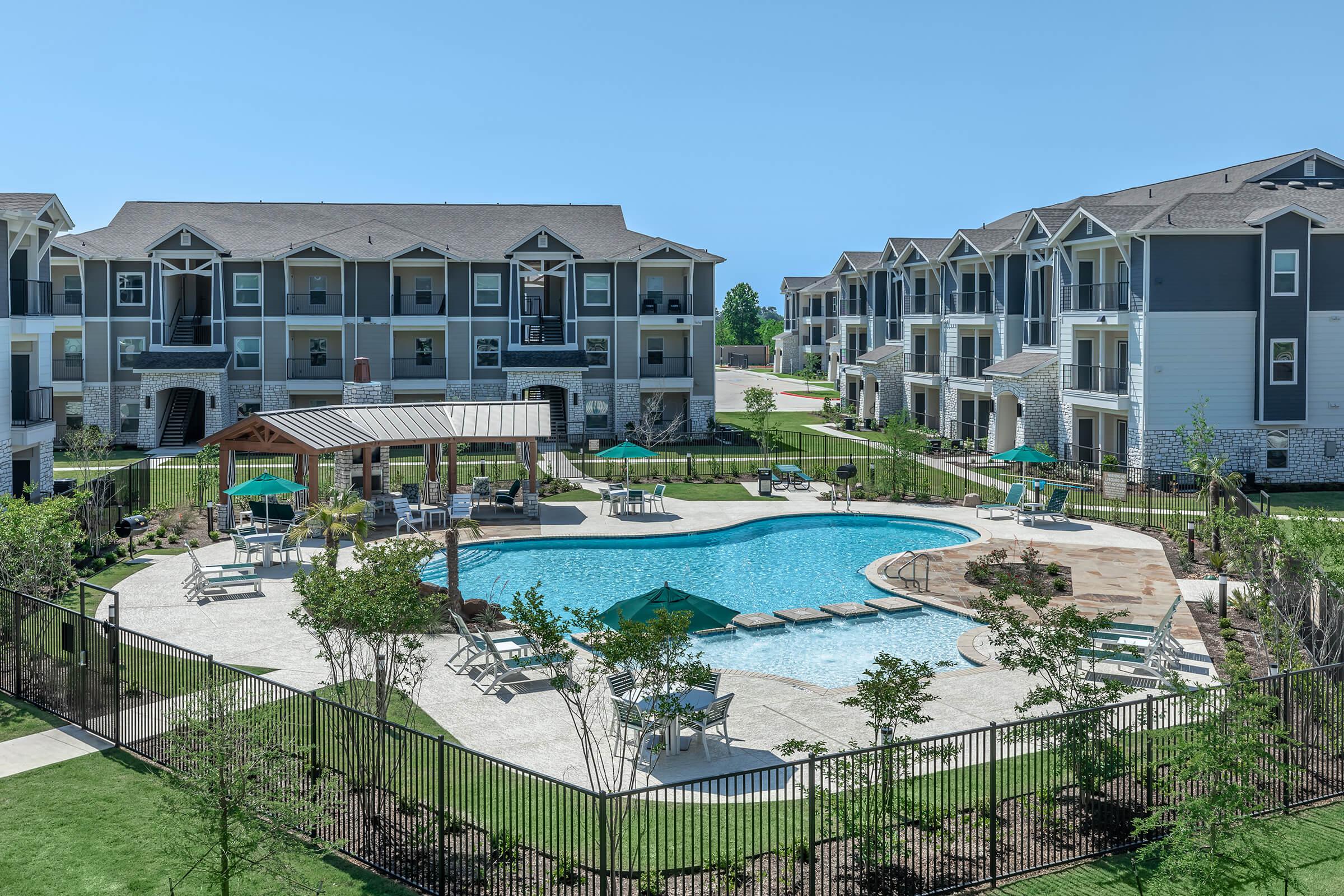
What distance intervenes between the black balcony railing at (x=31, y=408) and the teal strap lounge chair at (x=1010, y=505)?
26.3 m

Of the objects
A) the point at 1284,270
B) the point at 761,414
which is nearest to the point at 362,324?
the point at 761,414

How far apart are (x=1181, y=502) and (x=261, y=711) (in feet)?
96.7

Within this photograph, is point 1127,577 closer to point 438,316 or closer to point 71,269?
point 438,316

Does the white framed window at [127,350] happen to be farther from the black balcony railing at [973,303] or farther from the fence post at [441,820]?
the fence post at [441,820]

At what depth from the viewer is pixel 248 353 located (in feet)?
172

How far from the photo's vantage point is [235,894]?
38.8 feet

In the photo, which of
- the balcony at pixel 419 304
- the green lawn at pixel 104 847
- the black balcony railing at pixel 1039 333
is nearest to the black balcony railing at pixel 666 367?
the balcony at pixel 419 304

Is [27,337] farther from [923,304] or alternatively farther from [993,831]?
[923,304]

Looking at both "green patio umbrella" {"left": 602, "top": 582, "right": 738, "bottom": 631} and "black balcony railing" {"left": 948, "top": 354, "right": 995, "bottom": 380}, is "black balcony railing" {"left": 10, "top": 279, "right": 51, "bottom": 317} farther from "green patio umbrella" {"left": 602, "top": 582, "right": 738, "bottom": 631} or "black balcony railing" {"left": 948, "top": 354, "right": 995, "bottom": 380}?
"black balcony railing" {"left": 948, "top": 354, "right": 995, "bottom": 380}

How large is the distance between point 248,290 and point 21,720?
38434 millimetres

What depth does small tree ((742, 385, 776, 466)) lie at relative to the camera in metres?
46.5

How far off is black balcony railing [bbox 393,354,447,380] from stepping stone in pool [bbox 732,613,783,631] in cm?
3222

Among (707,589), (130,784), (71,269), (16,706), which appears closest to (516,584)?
(707,589)

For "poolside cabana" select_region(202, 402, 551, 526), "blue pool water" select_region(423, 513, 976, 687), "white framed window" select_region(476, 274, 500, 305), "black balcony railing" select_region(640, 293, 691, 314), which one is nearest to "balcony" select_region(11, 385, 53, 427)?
"poolside cabana" select_region(202, 402, 551, 526)
